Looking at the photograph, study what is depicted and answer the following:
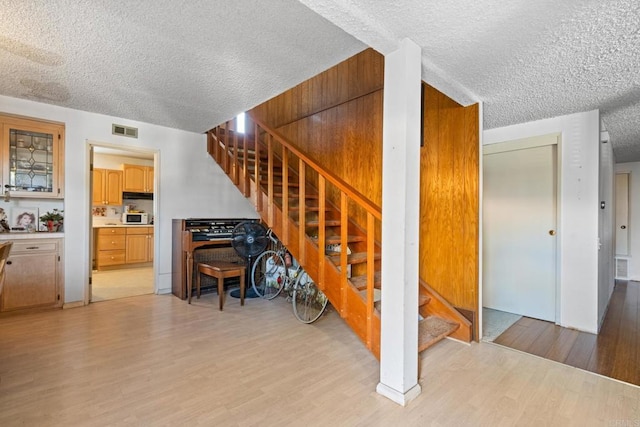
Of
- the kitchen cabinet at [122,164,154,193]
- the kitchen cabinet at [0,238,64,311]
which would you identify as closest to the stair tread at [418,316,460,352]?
the kitchen cabinet at [0,238,64,311]

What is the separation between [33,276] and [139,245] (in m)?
2.92

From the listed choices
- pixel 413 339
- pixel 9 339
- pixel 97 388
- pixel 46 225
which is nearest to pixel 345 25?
pixel 413 339

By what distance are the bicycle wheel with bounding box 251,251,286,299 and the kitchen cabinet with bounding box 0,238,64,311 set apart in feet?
7.38

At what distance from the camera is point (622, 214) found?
5.65 metres

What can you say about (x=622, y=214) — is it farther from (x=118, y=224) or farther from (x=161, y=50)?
(x=118, y=224)

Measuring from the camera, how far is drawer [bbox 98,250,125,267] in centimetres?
581

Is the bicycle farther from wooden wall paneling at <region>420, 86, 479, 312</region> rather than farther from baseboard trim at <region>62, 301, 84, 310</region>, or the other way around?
baseboard trim at <region>62, 301, 84, 310</region>

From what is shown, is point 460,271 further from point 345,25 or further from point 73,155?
point 73,155

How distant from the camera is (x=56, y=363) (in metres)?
2.23

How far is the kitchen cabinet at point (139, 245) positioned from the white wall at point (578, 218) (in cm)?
688

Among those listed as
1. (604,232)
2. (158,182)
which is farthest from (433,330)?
(158,182)

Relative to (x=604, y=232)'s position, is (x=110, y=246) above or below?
below

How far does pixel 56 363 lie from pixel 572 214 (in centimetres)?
470

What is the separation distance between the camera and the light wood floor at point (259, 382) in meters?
1.68
